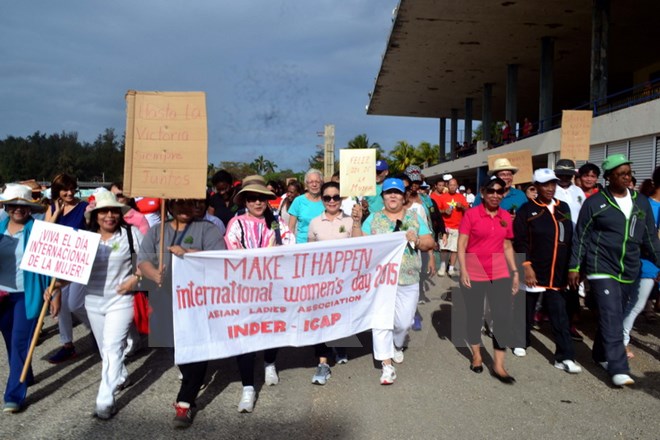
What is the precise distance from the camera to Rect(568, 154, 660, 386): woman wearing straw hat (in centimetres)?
451

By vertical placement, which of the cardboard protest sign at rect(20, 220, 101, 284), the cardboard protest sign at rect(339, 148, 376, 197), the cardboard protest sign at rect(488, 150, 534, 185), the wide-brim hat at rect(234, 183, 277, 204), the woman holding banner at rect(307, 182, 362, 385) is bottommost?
the cardboard protest sign at rect(20, 220, 101, 284)

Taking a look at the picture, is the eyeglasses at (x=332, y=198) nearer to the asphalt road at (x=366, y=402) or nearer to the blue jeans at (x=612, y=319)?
the asphalt road at (x=366, y=402)

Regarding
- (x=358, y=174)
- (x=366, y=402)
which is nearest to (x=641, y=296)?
(x=366, y=402)

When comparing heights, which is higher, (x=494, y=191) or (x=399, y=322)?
(x=494, y=191)

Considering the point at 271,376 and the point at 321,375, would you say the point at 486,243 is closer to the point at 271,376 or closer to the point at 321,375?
the point at 321,375

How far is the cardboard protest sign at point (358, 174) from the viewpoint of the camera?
5824 millimetres

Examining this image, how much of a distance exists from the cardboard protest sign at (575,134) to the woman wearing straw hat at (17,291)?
6.98 m

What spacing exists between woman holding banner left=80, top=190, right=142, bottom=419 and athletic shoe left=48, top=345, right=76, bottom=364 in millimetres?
1518

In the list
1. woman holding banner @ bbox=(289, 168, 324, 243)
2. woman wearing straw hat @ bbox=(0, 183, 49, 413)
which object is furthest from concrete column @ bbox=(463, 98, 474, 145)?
woman wearing straw hat @ bbox=(0, 183, 49, 413)

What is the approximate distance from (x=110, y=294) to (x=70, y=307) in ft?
4.14

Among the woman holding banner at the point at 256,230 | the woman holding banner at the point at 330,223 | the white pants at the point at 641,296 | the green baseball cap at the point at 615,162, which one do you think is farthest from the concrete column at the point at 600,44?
the woman holding banner at the point at 256,230

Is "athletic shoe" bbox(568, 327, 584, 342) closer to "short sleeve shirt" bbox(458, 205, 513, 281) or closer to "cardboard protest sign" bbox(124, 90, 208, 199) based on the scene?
"short sleeve shirt" bbox(458, 205, 513, 281)

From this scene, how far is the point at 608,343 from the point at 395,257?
2039 mm

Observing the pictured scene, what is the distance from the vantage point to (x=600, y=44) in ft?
57.6
